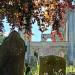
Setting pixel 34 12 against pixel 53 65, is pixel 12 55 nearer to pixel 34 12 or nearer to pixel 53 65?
pixel 34 12

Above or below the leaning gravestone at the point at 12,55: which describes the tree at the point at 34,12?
above

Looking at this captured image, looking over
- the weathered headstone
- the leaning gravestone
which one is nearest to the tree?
the leaning gravestone

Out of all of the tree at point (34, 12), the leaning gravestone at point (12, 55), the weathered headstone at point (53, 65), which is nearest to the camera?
the tree at point (34, 12)

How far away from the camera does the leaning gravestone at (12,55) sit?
7395mm

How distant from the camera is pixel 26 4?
694 centimetres

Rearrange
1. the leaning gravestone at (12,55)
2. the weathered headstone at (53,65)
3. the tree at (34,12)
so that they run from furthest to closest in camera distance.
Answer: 1. the weathered headstone at (53,65)
2. the leaning gravestone at (12,55)
3. the tree at (34,12)

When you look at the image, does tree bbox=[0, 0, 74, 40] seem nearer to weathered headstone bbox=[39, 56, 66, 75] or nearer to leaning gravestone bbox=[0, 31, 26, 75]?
leaning gravestone bbox=[0, 31, 26, 75]

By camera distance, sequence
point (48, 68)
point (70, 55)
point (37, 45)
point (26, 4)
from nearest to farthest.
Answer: point (26, 4), point (48, 68), point (70, 55), point (37, 45)

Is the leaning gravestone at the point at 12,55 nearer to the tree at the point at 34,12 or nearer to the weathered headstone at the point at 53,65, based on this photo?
the tree at the point at 34,12

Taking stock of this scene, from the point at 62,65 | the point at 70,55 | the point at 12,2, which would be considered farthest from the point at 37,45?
the point at 12,2

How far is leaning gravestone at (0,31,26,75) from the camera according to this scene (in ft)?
24.3

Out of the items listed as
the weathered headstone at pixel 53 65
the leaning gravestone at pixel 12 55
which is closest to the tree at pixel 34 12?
the leaning gravestone at pixel 12 55

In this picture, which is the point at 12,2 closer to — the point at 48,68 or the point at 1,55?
the point at 1,55

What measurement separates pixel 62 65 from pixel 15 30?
100 inches
